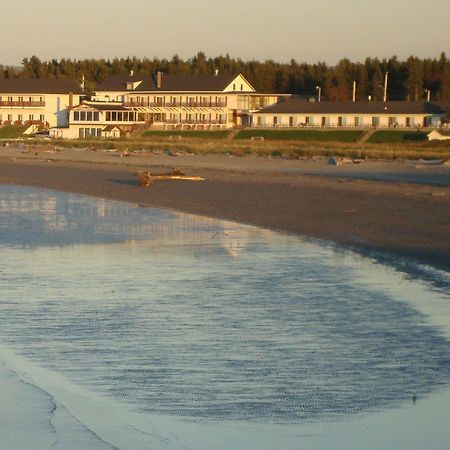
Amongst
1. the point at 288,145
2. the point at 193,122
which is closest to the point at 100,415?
the point at 288,145

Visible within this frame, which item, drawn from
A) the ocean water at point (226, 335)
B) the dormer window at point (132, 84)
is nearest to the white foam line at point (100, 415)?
the ocean water at point (226, 335)

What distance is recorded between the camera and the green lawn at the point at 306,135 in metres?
71.1

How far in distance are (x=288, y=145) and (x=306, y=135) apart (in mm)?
17616

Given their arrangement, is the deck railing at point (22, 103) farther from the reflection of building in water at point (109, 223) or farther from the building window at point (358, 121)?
the reflection of building in water at point (109, 223)

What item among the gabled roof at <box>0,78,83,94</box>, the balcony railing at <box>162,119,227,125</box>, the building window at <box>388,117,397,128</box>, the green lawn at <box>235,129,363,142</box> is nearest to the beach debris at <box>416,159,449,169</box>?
the green lawn at <box>235,129,363,142</box>

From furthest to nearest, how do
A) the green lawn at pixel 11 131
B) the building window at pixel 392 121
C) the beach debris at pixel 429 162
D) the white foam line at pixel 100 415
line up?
the green lawn at pixel 11 131 < the building window at pixel 392 121 < the beach debris at pixel 429 162 < the white foam line at pixel 100 415

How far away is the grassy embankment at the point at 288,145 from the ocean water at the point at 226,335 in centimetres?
2608

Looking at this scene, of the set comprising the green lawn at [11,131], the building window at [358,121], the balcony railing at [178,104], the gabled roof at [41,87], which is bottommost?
the green lawn at [11,131]

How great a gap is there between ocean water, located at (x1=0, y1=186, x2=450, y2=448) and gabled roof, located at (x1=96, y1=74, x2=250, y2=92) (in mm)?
75958

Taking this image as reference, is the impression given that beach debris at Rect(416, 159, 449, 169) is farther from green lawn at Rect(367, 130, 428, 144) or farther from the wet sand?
green lawn at Rect(367, 130, 428, 144)

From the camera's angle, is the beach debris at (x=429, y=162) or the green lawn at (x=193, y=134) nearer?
the beach debris at (x=429, y=162)

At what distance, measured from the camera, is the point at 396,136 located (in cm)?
6994

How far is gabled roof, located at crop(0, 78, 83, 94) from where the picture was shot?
96938mm

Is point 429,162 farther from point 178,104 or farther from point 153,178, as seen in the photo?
point 178,104
